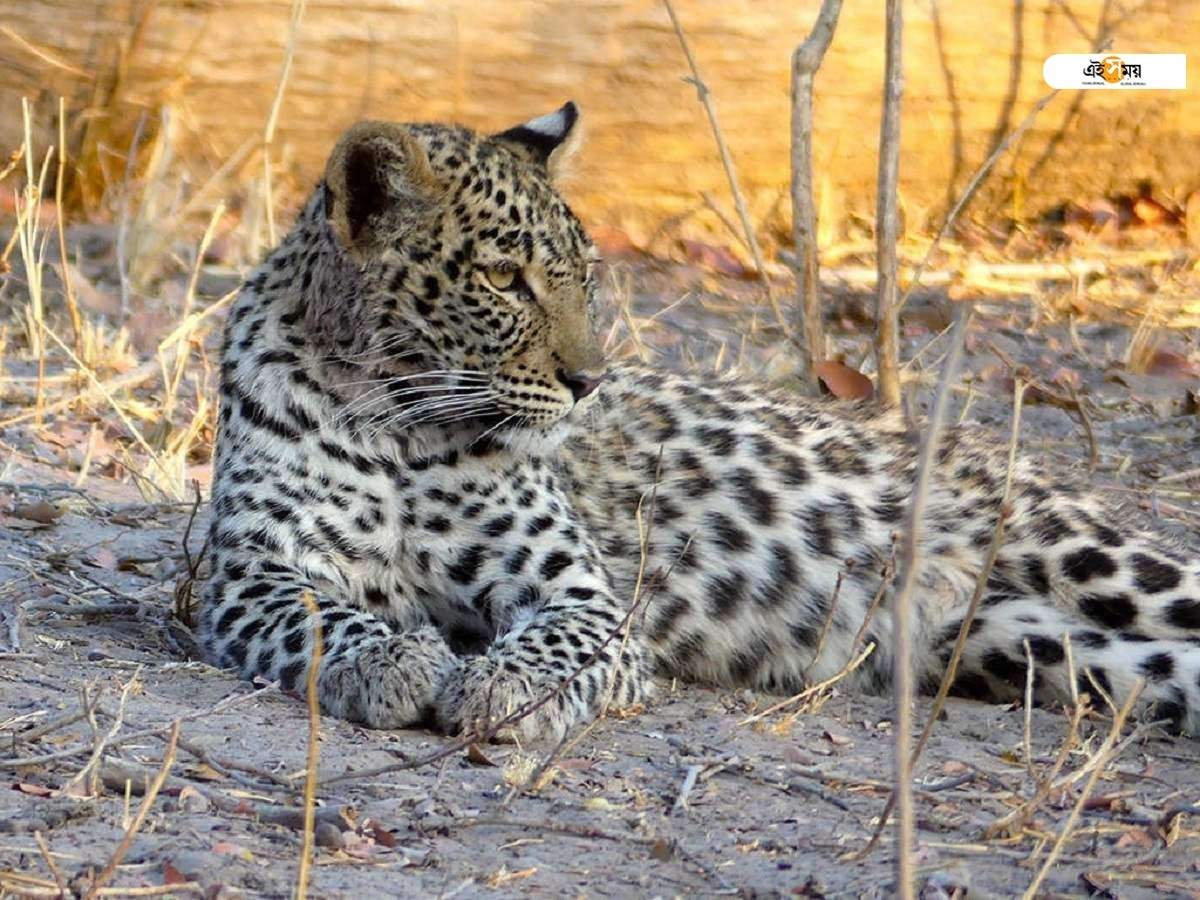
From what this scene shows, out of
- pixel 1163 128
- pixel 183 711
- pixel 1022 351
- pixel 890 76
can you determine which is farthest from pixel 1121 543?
pixel 1163 128

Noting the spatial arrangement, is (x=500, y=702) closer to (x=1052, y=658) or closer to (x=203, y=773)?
(x=203, y=773)

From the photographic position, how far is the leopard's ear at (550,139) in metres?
5.66

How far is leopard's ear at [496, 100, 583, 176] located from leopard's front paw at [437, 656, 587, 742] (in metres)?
1.66

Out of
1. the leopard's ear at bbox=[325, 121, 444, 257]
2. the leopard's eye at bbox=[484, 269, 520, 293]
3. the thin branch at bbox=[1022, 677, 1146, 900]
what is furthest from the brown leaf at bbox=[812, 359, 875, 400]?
the thin branch at bbox=[1022, 677, 1146, 900]

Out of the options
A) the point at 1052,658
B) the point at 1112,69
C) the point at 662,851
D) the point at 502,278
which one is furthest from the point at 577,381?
the point at 1112,69

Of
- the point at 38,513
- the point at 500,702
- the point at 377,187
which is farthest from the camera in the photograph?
the point at 38,513

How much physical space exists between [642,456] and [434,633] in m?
1.16

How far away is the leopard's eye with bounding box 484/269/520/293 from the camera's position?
5.16 meters

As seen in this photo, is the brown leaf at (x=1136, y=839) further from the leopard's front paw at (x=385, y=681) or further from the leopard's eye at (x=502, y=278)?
the leopard's eye at (x=502, y=278)

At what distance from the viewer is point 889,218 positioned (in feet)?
22.2

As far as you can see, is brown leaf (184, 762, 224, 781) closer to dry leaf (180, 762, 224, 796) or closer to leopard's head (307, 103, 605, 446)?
dry leaf (180, 762, 224, 796)

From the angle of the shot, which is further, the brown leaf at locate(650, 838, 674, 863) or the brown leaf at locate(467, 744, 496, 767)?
the brown leaf at locate(467, 744, 496, 767)

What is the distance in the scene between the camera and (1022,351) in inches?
373

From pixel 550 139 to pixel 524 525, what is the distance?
47.4 inches
